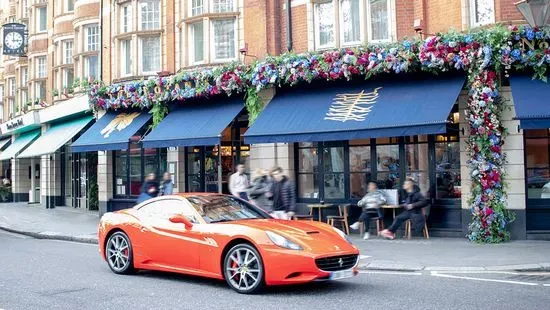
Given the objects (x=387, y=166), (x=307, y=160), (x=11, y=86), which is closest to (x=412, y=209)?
(x=387, y=166)

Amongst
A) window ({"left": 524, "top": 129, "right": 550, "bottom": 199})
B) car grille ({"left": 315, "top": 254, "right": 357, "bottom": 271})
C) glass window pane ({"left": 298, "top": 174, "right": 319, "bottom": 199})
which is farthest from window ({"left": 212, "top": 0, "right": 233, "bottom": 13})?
car grille ({"left": 315, "top": 254, "right": 357, "bottom": 271})

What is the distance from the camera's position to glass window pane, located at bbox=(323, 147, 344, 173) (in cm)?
1552

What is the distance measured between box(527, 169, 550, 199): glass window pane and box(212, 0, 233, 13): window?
387 inches

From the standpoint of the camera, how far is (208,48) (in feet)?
59.3

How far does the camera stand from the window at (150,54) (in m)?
20.2

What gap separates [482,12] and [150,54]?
1126cm

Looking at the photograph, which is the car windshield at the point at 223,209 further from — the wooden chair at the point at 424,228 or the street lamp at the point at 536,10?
the street lamp at the point at 536,10

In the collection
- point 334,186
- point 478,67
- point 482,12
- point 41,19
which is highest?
point 41,19

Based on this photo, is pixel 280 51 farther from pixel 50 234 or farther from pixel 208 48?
pixel 50 234

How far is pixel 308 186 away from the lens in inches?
632

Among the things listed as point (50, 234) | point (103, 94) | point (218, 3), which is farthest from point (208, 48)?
point (50, 234)

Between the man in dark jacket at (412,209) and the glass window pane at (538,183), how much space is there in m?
2.34

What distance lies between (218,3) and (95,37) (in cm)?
832

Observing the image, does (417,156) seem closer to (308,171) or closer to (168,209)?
(308,171)
